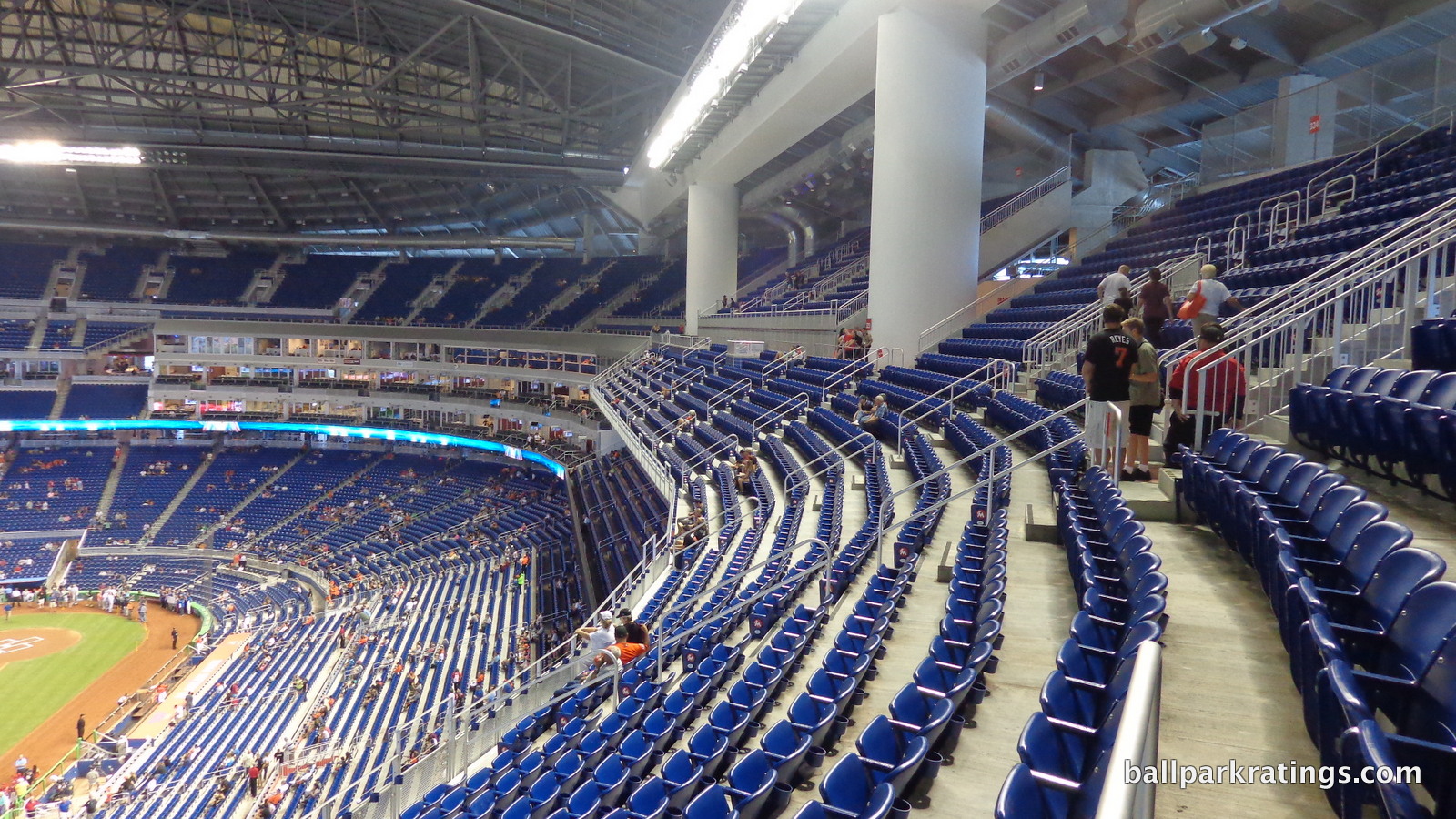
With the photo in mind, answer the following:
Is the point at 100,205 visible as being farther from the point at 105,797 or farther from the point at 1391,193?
the point at 1391,193

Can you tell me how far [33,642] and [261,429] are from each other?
15.8m

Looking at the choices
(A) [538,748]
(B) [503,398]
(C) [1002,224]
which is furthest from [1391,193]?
(B) [503,398]

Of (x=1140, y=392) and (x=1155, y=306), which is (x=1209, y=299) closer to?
(x=1155, y=306)

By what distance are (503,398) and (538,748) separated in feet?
103

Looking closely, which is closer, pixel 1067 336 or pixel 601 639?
pixel 601 639

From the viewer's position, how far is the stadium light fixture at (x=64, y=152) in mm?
28312

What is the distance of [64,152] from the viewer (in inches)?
1139

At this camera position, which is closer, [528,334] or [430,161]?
[430,161]

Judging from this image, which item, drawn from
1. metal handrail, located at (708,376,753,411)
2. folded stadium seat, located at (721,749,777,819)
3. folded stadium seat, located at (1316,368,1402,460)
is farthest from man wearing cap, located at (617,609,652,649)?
metal handrail, located at (708,376,753,411)

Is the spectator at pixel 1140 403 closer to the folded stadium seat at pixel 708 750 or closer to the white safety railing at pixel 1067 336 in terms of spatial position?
the folded stadium seat at pixel 708 750

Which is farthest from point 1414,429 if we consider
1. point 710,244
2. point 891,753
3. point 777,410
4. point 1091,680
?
point 710,244

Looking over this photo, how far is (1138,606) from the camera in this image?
3441 mm

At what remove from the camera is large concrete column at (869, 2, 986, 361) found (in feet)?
49.6

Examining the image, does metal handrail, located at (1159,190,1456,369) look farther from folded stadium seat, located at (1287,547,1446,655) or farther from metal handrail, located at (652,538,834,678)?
folded stadium seat, located at (1287,547,1446,655)
